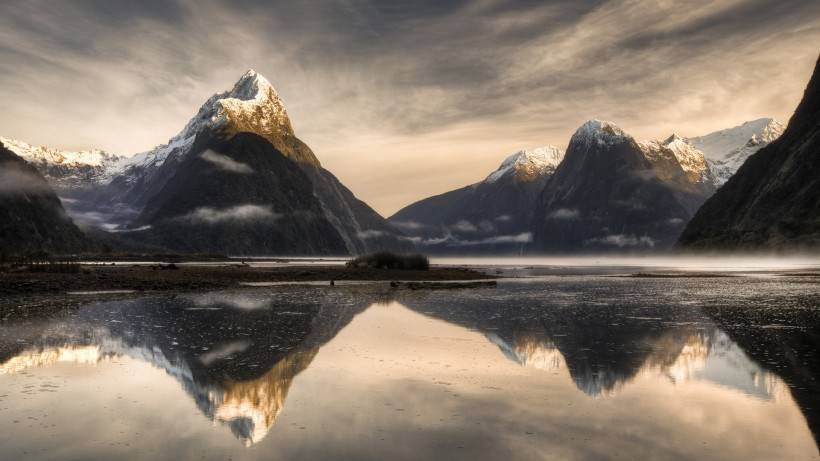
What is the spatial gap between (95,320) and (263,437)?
27.5 metres

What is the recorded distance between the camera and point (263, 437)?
15.1 metres

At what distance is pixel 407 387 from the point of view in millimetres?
20578

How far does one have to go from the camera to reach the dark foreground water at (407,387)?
14.6 meters

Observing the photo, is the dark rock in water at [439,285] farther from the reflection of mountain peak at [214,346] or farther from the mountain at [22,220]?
the mountain at [22,220]

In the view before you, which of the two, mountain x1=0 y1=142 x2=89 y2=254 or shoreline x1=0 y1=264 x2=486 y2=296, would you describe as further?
mountain x1=0 y1=142 x2=89 y2=254

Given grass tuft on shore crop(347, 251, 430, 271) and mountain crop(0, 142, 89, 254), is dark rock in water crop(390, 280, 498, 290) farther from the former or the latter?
mountain crop(0, 142, 89, 254)

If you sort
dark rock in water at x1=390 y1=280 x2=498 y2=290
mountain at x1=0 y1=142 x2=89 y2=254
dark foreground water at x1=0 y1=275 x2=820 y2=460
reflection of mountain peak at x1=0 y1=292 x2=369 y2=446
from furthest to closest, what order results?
mountain at x1=0 y1=142 x2=89 y2=254 < dark rock in water at x1=390 y1=280 x2=498 y2=290 < reflection of mountain peak at x1=0 y1=292 x2=369 y2=446 < dark foreground water at x1=0 y1=275 x2=820 y2=460

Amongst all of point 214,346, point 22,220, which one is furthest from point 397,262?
point 22,220

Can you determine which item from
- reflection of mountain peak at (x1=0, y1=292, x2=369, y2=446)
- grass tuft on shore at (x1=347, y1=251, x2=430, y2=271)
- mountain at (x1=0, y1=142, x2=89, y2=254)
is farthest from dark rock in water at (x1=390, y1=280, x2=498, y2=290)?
mountain at (x1=0, y1=142, x2=89, y2=254)

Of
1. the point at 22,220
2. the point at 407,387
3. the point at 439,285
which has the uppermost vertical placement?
the point at 22,220

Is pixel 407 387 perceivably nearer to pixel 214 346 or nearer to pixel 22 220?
pixel 214 346

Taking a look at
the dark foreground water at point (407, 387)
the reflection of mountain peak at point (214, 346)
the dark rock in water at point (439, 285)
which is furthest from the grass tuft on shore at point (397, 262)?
the dark foreground water at point (407, 387)

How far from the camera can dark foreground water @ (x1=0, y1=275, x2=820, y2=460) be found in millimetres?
14586

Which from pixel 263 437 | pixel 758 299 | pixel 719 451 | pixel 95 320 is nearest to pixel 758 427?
pixel 719 451
